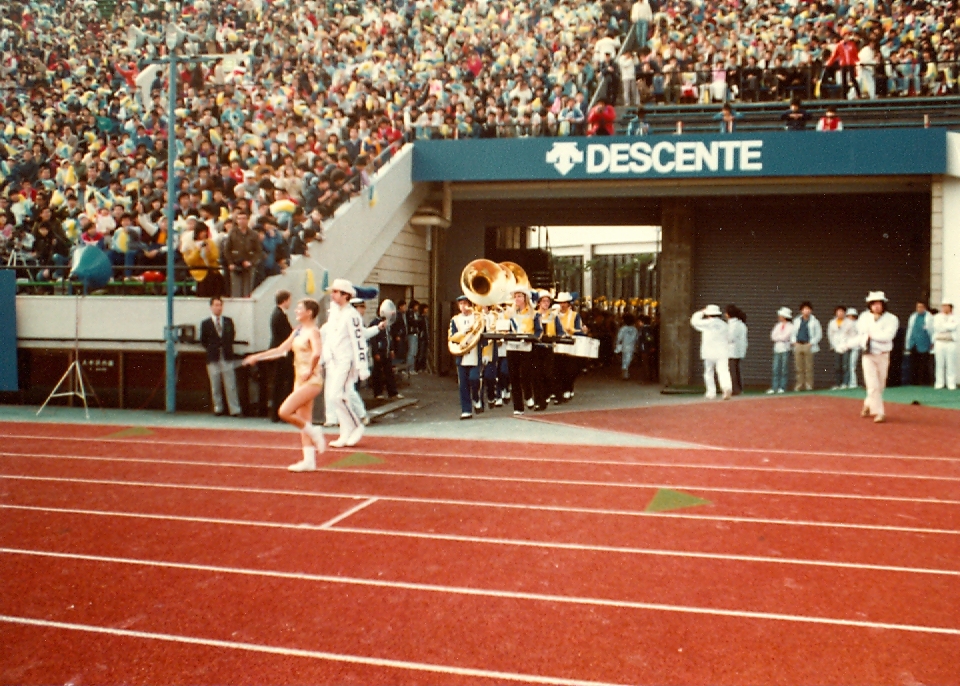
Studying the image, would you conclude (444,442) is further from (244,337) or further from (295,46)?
(295,46)

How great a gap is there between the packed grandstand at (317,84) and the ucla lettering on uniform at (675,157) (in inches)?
25.5

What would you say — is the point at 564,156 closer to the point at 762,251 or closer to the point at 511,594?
the point at 762,251

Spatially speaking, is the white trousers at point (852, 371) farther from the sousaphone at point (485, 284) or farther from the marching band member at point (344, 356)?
the marching band member at point (344, 356)

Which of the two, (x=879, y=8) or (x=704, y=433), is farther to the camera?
(x=879, y=8)

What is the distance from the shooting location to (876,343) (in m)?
14.0

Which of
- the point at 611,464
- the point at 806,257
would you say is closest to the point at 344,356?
the point at 611,464

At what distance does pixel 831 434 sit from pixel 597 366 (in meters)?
15.9

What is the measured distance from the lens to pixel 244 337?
1584 cm

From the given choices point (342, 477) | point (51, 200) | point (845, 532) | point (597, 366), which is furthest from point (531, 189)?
point (845, 532)

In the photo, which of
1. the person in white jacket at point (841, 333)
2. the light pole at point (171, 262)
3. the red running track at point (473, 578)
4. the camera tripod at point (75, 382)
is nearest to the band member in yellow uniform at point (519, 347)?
the light pole at point (171, 262)

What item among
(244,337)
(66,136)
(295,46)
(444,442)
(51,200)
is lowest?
(444,442)

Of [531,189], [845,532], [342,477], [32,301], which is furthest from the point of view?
[531,189]

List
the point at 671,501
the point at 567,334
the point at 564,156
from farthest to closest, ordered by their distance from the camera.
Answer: the point at 564,156
the point at 567,334
the point at 671,501

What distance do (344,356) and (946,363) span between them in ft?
40.9
